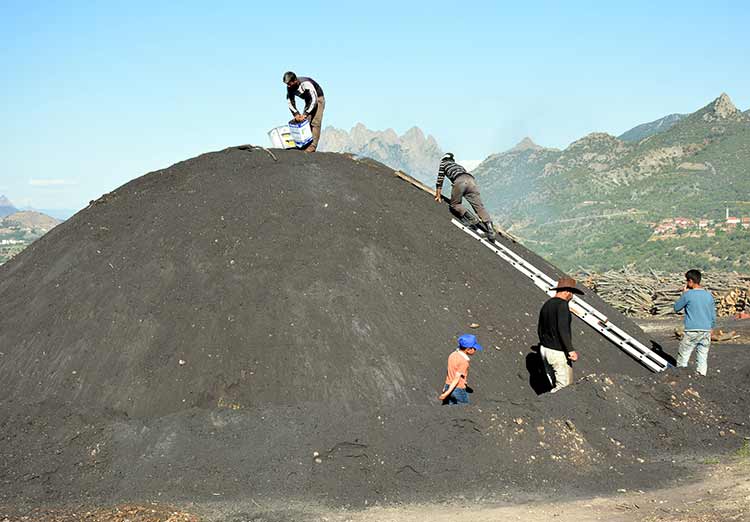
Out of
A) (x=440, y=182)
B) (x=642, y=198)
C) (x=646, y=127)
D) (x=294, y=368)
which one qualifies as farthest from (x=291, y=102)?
(x=646, y=127)

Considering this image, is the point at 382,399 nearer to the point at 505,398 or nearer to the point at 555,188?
the point at 505,398

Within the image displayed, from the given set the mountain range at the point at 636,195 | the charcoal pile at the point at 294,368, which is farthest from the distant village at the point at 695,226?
the charcoal pile at the point at 294,368

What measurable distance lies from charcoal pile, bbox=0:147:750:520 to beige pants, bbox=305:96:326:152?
0.80 m

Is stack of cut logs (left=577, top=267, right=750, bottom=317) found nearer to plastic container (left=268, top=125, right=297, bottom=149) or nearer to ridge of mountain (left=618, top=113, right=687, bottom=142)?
plastic container (left=268, top=125, right=297, bottom=149)

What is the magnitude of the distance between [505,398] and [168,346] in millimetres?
4609

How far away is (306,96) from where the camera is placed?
1308 cm

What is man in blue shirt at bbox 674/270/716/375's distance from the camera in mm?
10469

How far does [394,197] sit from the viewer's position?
1265 cm

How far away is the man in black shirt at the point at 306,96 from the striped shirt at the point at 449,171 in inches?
98.6

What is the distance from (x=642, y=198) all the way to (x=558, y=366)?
67.3m

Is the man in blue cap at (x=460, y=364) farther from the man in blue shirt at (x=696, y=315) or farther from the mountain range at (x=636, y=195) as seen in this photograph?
the mountain range at (x=636, y=195)

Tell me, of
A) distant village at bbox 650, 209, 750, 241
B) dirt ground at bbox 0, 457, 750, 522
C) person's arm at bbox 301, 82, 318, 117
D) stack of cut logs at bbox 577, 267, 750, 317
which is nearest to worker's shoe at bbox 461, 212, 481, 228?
person's arm at bbox 301, 82, 318, 117

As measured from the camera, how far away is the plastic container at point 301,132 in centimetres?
1326

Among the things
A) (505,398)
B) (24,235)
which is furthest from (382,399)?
(24,235)
